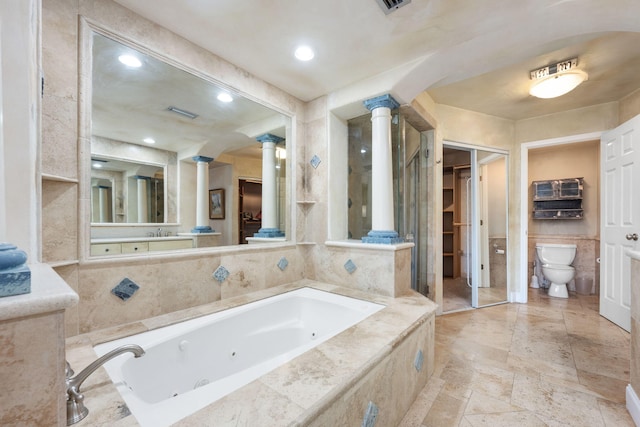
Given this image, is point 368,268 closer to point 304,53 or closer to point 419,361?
point 419,361

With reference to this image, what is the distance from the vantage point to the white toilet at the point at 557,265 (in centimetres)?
362

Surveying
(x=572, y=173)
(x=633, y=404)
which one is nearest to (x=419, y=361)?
(x=633, y=404)

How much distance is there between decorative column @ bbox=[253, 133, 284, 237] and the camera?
2441 millimetres

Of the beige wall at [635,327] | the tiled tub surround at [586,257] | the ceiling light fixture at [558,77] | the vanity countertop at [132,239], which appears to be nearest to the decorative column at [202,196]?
the vanity countertop at [132,239]

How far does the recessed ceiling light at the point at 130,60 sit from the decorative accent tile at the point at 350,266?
2.02m

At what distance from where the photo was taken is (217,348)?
1.62m

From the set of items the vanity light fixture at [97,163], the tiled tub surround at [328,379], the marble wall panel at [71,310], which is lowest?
the tiled tub surround at [328,379]

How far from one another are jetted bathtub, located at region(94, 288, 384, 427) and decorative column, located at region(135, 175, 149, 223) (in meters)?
0.71

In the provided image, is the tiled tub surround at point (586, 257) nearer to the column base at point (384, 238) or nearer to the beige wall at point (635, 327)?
the beige wall at point (635, 327)

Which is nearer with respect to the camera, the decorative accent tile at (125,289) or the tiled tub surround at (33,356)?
the tiled tub surround at (33,356)

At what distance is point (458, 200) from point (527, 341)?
111 inches

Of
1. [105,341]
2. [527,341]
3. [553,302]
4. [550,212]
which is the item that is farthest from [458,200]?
[105,341]

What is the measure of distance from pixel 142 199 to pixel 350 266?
1.63 m

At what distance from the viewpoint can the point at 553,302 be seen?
11.3ft
